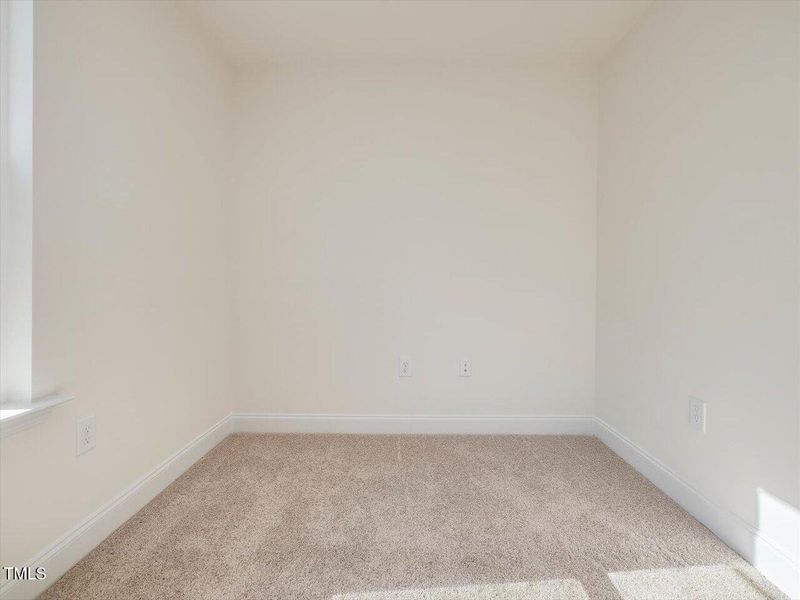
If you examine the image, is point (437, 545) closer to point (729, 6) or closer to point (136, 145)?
point (136, 145)

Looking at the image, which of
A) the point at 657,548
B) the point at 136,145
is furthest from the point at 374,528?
the point at 136,145

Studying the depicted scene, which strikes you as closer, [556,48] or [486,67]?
[556,48]

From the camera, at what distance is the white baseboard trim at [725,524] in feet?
3.95

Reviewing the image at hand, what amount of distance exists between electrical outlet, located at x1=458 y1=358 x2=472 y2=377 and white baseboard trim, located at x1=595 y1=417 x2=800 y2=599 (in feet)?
3.05

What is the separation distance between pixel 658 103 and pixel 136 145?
243cm

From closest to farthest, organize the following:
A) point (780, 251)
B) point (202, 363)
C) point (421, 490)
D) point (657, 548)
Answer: point (780, 251), point (657, 548), point (421, 490), point (202, 363)

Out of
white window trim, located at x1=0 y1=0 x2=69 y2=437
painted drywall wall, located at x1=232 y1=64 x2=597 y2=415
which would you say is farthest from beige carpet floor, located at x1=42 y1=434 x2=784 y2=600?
white window trim, located at x1=0 y1=0 x2=69 y2=437

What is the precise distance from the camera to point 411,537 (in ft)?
4.69

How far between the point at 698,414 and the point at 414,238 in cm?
169

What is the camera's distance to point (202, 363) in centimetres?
213

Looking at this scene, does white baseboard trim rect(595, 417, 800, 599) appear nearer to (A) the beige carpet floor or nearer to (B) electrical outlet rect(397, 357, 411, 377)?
(A) the beige carpet floor

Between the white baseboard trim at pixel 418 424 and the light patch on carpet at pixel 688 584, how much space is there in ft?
3.80

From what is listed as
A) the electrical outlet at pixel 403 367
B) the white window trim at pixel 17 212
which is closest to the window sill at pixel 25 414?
the white window trim at pixel 17 212

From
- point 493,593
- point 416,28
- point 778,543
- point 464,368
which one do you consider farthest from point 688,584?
point 416,28
